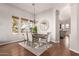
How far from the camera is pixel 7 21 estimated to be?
1928 millimetres

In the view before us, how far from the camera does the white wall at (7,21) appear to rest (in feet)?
6.30

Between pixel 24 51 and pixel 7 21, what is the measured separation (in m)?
0.70

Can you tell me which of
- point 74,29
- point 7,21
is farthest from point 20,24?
point 74,29

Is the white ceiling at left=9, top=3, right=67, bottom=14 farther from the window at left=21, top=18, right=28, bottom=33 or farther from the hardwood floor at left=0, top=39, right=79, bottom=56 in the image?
the hardwood floor at left=0, top=39, right=79, bottom=56

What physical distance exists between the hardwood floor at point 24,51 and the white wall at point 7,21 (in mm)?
139

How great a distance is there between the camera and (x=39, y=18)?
198 centimetres

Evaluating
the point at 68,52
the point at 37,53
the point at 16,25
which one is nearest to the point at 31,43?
the point at 37,53

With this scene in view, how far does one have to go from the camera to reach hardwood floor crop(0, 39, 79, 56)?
1.92 meters

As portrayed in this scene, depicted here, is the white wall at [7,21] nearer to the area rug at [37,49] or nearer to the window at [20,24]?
the window at [20,24]

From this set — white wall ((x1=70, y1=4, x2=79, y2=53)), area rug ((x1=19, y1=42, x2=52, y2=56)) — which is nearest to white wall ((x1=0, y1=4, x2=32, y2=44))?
area rug ((x1=19, y1=42, x2=52, y2=56))

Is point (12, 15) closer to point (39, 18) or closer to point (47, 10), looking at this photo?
point (39, 18)

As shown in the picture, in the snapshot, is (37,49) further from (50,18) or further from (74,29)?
(74,29)

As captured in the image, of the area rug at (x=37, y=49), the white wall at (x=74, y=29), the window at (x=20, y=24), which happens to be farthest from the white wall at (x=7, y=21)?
the white wall at (x=74, y=29)

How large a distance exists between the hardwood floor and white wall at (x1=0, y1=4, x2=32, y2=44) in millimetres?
139
